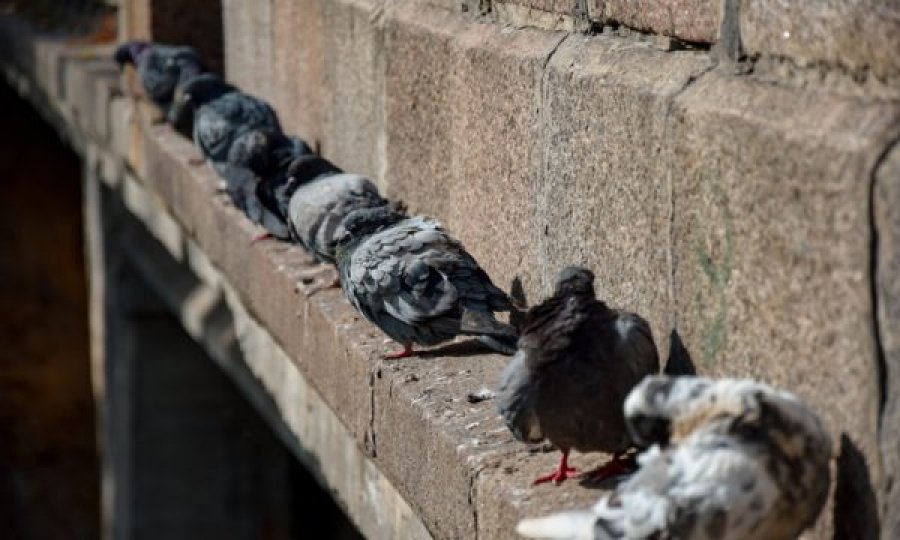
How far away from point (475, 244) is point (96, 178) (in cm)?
792

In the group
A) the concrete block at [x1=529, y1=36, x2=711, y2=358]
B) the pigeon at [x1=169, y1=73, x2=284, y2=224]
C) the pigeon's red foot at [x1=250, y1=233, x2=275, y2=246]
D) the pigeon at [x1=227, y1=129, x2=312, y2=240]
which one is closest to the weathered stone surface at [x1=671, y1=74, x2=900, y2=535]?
the concrete block at [x1=529, y1=36, x2=711, y2=358]

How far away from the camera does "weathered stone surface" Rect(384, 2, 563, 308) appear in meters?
4.09

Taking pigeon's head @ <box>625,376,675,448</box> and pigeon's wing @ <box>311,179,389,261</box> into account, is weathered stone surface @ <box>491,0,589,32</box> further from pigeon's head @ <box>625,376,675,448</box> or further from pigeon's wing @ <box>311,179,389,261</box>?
pigeon's head @ <box>625,376,675,448</box>

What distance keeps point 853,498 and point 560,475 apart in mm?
706

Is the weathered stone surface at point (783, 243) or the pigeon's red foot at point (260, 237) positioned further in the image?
the pigeon's red foot at point (260, 237)

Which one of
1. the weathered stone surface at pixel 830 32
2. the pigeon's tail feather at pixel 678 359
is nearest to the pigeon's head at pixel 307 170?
the pigeon's tail feather at pixel 678 359

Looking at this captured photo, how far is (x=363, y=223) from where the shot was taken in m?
4.78

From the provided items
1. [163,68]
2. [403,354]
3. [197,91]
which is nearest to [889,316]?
[403,354]

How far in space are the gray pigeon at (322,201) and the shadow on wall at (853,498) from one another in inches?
98.5

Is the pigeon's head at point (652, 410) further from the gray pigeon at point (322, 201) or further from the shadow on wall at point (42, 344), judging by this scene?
the shadow on wall at point (42, 344)

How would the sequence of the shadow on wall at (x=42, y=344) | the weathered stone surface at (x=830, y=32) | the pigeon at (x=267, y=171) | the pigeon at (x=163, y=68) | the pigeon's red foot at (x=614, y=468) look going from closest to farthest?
the weathered stone surface at (x=830, y=32)
the pigeon's red foot at (x=614, y=468)
the pigeon at (x=267, y=171)
the pigeon at (x=163, y=68)
the shadow on wall at (x=42, y=344)

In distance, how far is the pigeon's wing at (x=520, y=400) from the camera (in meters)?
3.07

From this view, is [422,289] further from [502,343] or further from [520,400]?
[520,400]

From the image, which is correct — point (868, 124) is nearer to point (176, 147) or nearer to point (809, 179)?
point (809, 179)
